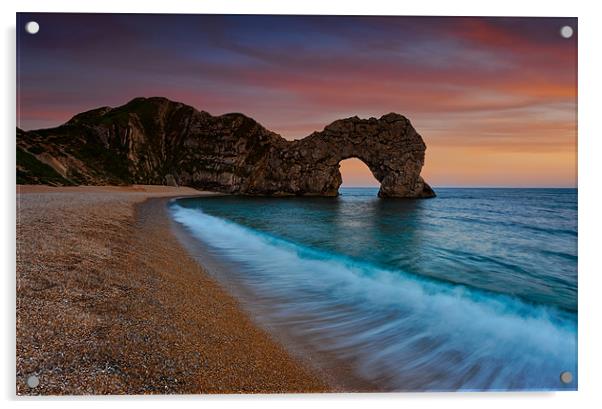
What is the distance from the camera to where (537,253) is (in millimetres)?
4844

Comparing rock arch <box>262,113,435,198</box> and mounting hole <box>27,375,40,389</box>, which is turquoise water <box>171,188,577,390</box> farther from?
rock arch <box>262,113,435,198</box>

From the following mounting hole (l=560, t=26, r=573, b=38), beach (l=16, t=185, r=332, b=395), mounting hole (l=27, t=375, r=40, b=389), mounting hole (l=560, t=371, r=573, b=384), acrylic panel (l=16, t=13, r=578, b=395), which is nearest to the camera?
beach (l=16, t=185, r=332, b=395)

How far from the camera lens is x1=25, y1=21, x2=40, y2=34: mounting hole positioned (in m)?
4.12

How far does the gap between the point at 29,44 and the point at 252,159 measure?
43.4 meters

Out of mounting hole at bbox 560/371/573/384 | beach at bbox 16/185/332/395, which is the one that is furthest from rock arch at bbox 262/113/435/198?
beach at bbox 16/185/332/395

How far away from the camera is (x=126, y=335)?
3344 millimetres

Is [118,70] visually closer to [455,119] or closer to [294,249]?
[455,119]

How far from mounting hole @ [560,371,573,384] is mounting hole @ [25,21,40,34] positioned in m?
6.37

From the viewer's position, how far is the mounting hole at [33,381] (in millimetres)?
3258

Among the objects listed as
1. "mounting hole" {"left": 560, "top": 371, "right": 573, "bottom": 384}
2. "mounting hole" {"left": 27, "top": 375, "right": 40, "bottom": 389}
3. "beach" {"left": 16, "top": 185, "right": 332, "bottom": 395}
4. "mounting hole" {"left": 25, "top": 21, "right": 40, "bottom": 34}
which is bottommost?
"mounting hole" {"left": 560, "top": 371, "right": 573, "bottom": 384}
